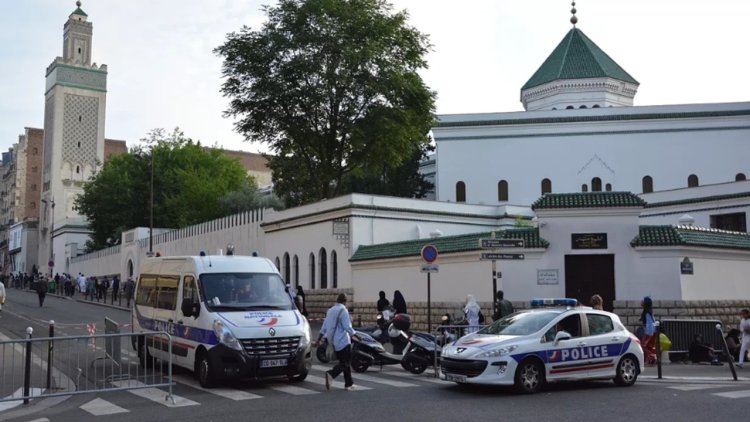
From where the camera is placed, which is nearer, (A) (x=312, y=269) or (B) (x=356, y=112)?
(A) (x=312, y=269)

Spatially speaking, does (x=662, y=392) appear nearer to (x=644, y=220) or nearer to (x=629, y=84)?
(x=644, y=220)

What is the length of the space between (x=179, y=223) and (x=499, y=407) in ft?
183

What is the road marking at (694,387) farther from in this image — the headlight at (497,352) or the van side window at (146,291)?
the van side window at (146,291)

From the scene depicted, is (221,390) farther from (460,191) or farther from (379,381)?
(460,191)

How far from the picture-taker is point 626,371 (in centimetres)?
1402

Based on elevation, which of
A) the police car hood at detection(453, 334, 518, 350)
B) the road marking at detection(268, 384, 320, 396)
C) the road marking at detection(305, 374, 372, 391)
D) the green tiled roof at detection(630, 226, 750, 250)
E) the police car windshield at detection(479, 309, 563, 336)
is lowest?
the road marking at detection(305, 374, 372, 391)

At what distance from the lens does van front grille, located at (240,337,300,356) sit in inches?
515

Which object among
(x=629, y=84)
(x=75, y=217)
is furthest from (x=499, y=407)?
(x=75, y=217)

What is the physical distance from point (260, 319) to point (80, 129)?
91.2 m

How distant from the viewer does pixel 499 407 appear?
11.2 metres

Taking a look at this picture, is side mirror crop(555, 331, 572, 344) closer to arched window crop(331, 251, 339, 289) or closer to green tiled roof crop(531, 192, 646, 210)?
green tiled roof crop(531, 192, 646, 210)

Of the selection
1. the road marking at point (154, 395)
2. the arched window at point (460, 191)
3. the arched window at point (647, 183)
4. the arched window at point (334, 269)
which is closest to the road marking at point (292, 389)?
the road marking at point (154, 395)

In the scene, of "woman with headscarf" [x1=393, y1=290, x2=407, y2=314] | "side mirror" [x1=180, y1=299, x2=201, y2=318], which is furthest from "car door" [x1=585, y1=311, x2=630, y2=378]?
"woman with headscarf" [x1=393, y1=290, x2=407, y2=314]

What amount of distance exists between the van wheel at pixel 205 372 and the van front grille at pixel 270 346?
0.78 metres
